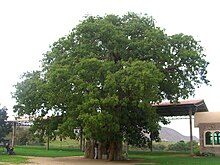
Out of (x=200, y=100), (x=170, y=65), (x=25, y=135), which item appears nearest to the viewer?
(x=170, y=65)

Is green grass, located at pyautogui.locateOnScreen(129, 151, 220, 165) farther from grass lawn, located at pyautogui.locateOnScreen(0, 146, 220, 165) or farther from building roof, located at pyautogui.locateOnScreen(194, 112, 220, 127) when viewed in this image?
building roof, located at pyautogui.locateOnScreen(194, 112, 220, 127)

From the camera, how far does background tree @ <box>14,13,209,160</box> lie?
20.6 metres

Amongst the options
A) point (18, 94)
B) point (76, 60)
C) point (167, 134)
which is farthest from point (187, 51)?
point (167, 134)

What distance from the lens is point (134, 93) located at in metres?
20.8

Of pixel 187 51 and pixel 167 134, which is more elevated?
pixel 187 51

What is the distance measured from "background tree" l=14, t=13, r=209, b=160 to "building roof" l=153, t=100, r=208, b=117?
323 inches

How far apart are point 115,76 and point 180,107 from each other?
16692 millimetres

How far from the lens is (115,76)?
20859 mm

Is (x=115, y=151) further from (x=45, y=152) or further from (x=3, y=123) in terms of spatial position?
(x=3, y=123)

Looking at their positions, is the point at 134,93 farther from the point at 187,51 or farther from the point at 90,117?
the point at 187,51

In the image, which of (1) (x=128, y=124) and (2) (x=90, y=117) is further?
(1) (x=128, y=124)

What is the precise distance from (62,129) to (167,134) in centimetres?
8192

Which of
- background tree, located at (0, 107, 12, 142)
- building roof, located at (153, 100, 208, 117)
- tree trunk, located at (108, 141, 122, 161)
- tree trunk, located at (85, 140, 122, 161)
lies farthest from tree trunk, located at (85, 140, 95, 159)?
background tree, located at (0, 107, 12, 142)

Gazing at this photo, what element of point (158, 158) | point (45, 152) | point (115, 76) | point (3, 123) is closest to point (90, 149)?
point (158, 158)
